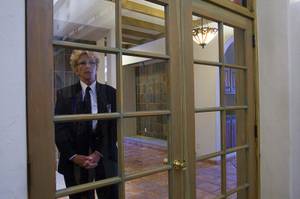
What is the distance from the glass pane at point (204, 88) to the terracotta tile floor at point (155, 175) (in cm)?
37

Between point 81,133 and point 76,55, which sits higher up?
point 76,55

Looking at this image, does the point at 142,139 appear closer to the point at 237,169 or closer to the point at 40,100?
the point at 40,100

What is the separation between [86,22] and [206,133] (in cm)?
96

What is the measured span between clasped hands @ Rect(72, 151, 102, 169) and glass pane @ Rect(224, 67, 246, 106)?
1.05 m

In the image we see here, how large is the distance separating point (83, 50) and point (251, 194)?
160cm

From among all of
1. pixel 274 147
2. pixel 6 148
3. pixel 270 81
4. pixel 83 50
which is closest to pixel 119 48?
pixel 83 50

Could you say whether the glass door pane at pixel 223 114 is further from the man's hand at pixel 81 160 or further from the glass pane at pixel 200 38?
the man's hand at pixel 81 160

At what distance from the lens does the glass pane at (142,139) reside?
3.78 ft

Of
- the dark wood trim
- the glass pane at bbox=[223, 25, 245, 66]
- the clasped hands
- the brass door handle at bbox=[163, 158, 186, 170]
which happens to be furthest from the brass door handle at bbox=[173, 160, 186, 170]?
the glass pane at bbox=[223, 25, 245, 66]

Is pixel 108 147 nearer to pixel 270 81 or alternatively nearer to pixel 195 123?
pixel 195 123

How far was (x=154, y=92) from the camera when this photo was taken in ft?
4.44

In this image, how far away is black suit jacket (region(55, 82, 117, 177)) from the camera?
0.94m

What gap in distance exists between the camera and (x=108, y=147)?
43.9 inches

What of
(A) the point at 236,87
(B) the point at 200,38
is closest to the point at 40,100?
(B) the point at 200,38
